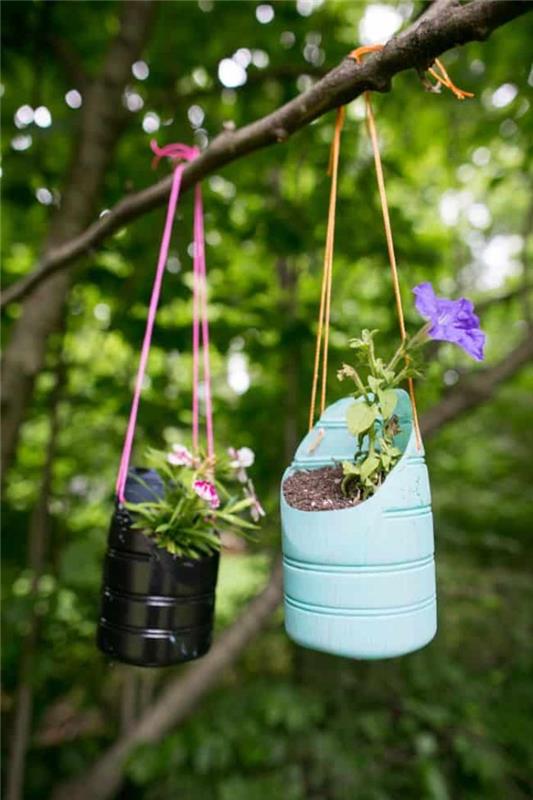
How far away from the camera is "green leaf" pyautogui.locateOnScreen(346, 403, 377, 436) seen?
849 mm

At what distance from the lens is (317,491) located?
3.05 ft

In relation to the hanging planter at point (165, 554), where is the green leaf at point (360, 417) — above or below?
above

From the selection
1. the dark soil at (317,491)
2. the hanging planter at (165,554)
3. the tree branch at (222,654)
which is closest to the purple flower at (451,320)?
the dark soil at (317,491)

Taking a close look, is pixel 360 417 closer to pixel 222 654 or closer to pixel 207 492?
pixel 207 492

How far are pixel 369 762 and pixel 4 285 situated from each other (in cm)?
229

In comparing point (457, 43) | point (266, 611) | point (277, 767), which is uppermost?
point (457, 43)

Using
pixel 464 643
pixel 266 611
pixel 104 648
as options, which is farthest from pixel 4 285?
pixel 464 643

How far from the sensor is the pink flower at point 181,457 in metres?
1.06

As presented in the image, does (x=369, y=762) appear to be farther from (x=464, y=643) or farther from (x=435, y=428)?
(x=435, y=428)

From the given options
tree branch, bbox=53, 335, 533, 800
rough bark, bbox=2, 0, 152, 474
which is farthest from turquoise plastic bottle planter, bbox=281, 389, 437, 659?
tree branch, bbox=53, 335, 533, 800

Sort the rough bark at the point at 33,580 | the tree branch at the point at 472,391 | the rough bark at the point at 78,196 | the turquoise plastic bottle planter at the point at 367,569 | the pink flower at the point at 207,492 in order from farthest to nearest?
the rough bark at the point at 33,580, the tree branch at the point at 472,391, the rough bark at the point at 78,196, the pink flower at the point at 207,492, the turquoise plastic bottle planter at the point at 367,569

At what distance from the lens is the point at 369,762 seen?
274cm

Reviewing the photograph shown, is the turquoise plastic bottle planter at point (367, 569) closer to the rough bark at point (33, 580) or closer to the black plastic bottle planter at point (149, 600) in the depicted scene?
the black plastic bottle planter at point (149, 600)

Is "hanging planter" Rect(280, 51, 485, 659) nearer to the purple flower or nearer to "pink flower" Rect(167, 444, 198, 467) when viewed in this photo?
the purple flower
